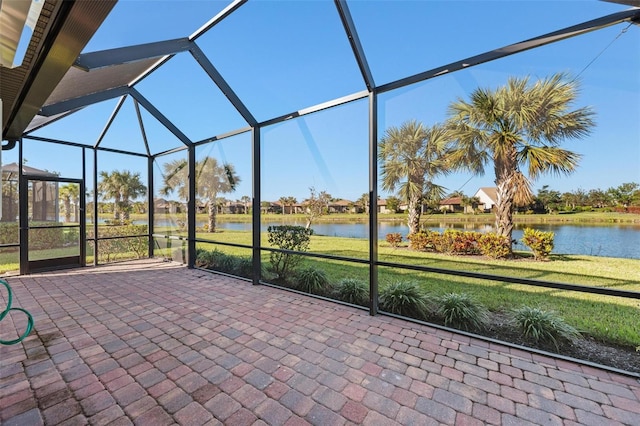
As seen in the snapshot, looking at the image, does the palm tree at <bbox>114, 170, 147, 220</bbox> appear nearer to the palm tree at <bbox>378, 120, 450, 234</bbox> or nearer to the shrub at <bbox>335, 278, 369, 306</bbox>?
the shrub at <bbox>335, 278, 369, 306</bbox>

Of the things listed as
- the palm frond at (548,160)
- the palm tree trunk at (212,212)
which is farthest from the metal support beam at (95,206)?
the palm frond at (548,160)

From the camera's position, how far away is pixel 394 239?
14.4 ft

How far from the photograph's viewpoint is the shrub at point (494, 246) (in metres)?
3.61

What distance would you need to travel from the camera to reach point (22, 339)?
2.75m

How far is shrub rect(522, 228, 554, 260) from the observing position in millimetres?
3326

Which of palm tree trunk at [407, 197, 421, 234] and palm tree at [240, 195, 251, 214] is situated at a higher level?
palm tree at [240, 195, 251, 214]

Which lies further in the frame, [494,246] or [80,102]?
[80,102]

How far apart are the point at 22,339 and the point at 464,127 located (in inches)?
218

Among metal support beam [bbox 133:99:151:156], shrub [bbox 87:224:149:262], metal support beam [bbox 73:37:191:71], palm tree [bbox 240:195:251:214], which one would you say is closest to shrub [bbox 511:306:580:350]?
palm tree [bbox 240:195:251:214]

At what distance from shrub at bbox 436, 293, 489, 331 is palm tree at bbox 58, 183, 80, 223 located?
794 centimetres

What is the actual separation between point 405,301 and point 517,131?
8.27 ft

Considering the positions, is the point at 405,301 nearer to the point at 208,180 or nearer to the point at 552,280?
the point at 552,280

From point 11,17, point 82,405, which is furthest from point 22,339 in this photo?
point 11,17

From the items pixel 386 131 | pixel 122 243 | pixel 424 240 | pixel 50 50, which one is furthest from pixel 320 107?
pixel 122 243
